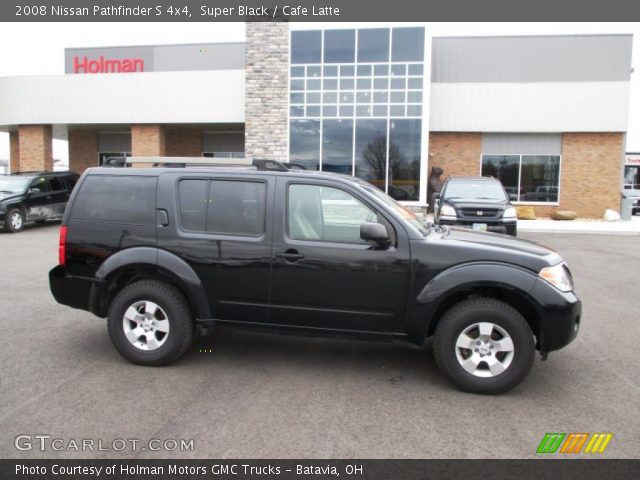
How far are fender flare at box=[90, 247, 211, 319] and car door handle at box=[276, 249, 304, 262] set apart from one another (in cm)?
80

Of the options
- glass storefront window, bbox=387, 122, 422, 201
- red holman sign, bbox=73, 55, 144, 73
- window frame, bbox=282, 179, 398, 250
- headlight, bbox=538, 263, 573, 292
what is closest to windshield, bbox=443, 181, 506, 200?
glass storefront window, bbox=387, 122, 422, 201

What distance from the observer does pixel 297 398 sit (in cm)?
393

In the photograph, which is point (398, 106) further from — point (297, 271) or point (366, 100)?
point (297, 271)

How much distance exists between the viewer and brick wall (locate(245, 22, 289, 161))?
20203mm

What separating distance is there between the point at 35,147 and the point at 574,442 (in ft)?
91.1

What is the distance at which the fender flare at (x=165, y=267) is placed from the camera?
176 inches

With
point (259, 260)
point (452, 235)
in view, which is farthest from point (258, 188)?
point (452, 235)

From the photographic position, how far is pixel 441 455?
3.15 meters

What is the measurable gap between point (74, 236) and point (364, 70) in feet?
55.3

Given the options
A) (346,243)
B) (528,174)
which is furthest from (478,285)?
(528,174)

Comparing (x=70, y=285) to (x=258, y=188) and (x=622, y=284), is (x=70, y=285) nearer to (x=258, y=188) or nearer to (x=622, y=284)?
(x=258, y=188)

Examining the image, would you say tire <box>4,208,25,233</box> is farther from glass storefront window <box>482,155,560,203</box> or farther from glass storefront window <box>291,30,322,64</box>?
glass storefront window <box>482,155,560,203</box>

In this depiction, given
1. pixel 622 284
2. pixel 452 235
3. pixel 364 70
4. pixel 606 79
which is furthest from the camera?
pixel 606 79

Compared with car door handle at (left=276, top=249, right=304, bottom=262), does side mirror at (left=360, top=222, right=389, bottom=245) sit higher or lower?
higher
